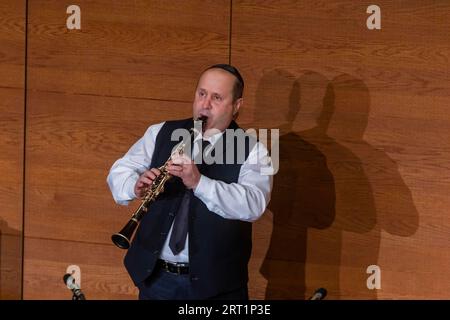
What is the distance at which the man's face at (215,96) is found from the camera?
2.95 m

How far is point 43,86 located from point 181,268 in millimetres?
1326

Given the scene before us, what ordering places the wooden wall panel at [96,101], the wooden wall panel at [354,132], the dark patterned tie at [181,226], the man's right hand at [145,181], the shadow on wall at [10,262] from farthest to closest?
the shadow on wall at [10,262]
the wooden wall panel at [96,101]
the wooden wall panel at [354,132]
the dark patterned tie at [181,226]
the man's right hand at [145,181]

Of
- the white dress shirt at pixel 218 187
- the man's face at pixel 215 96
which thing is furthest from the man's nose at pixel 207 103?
the white dress shirt at pixel 218 187

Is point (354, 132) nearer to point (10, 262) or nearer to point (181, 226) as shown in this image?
point (181, 226)

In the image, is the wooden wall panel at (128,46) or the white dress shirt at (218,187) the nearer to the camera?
the white dress shirt at (218,187)

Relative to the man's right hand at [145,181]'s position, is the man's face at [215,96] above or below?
above

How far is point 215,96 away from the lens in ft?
9.69

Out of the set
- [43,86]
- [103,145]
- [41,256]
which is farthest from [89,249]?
[43,86]

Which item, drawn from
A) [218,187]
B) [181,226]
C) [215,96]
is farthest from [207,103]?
[181,226]

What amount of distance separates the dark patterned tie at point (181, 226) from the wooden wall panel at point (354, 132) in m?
0.80

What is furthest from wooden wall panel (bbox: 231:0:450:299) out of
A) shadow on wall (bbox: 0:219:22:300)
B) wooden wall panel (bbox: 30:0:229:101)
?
shadow on wall (bbox: 0:219:22:300)

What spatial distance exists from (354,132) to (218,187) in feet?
3.46

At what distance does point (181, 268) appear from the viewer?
9.51 feet

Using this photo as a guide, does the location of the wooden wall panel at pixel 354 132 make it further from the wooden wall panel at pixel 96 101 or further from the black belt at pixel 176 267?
the black belt at pixel 176 267
